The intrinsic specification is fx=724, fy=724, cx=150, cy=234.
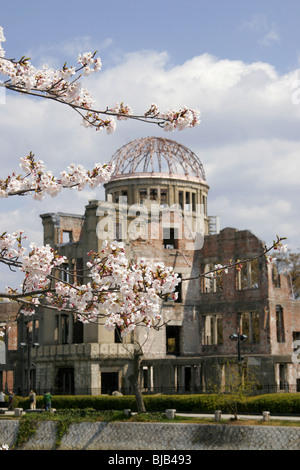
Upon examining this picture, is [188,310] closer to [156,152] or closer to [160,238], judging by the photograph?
[160,238]

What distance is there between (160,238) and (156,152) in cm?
852

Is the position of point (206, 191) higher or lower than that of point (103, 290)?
higher

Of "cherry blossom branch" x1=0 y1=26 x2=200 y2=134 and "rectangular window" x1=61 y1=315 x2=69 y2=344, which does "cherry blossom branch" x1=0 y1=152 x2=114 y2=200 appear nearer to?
"cherry blossom branch" x1=0 y1=26 x2=200 y2=134

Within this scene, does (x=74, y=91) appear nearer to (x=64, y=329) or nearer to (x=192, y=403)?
(x=192, y=403)

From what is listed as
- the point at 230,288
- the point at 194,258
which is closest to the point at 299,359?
the point at 230,288

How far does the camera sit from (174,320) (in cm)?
5197

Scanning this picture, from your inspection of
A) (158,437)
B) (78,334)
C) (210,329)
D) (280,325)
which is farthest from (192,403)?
(210,329)

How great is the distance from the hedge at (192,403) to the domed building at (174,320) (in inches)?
211

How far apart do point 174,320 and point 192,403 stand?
51.1 feet

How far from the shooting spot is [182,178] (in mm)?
58938

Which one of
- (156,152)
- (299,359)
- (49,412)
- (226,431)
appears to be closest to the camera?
A: (226,431)

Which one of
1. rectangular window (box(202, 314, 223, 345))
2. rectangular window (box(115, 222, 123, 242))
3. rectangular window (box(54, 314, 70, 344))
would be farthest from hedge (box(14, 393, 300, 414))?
rectangular window (box(202, 314, 223, 345))

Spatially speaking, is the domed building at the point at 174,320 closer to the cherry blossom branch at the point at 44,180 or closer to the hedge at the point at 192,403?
the hedge at the point at 192,403

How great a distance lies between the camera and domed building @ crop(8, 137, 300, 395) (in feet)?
158
